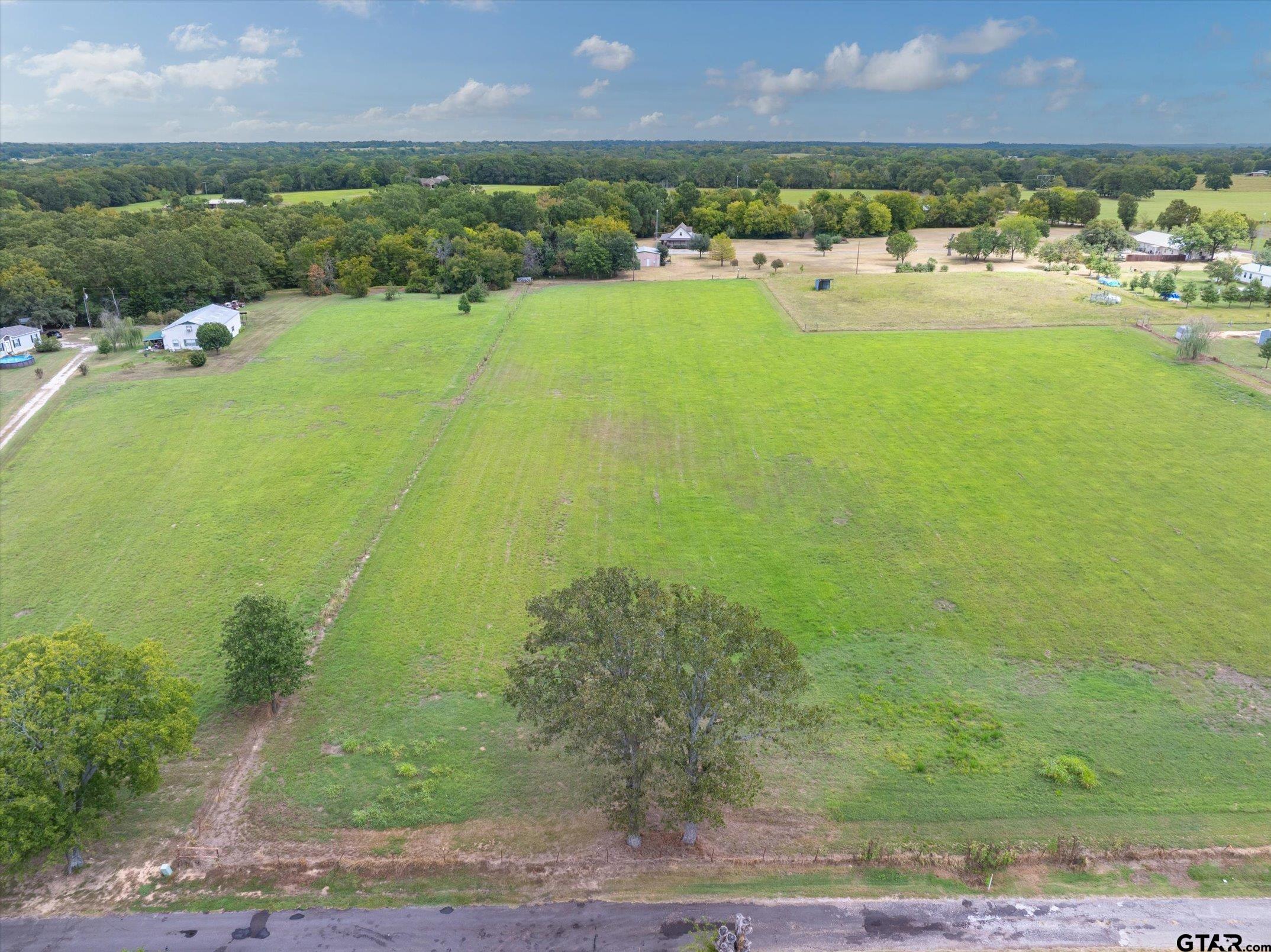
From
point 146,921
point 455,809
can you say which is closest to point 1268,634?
point 455,809

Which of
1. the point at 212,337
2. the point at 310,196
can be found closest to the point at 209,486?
the point at 212,337

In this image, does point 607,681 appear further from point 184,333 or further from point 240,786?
point 184,333

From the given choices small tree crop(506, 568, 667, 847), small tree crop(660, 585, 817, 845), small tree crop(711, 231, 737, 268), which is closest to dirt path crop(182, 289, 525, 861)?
small tree crop(506, 568, 667, 847)

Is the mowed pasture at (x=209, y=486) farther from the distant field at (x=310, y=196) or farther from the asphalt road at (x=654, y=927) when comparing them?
the distant field at (x=310, y=196)

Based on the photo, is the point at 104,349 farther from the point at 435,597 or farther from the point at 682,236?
the point at 682,236

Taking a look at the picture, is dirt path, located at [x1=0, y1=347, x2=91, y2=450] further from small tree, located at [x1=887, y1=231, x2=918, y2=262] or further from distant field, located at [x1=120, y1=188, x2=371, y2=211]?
small tree, located at [x1=887, y1=231, x2=918, y2=262]
